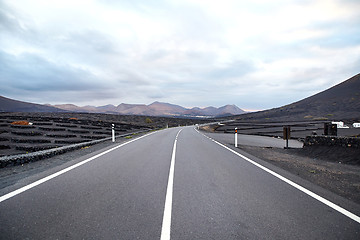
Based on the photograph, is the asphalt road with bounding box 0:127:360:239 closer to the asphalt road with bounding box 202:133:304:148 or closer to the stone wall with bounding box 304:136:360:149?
the stone wall with bounding box 304:136:360:149

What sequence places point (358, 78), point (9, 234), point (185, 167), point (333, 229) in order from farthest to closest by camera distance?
point (358, 78) < point (185, 167) < point (333, 229) < point (9, 234)

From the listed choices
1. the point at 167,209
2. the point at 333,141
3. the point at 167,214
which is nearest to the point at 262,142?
the point at 333,141

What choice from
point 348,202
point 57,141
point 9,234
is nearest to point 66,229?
point 9,234

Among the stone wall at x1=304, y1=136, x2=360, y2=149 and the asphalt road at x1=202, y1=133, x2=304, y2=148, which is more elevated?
the stone wall at x1=304, y1=136, x2=360, y2=149

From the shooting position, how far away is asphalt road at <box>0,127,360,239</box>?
8.89ft

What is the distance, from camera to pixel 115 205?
351 centimetres

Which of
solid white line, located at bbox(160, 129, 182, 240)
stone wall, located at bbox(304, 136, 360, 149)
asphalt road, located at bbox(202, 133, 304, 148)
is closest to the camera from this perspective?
solid white line, located at bbox(160, 129, 182, 240)

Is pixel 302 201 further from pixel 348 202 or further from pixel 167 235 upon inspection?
pixel 167 235

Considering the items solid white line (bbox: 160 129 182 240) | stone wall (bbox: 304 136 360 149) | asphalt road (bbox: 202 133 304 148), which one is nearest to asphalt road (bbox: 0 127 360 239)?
solid white line (bbox: 160 129 182 240)

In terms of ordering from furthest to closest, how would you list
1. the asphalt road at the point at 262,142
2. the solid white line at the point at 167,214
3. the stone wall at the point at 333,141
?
the asphalt road at the point at 262,142, the stone wall at the point at 333,141, the solid white line at the point at 167,214

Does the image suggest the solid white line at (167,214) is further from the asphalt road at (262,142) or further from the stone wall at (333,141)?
the asphalt road at (262,142)

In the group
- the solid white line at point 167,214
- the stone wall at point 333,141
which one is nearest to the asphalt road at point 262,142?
the stone wall at point 333,141

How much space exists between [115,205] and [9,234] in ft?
4.82

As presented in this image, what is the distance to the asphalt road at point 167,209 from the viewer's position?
8.89ft
